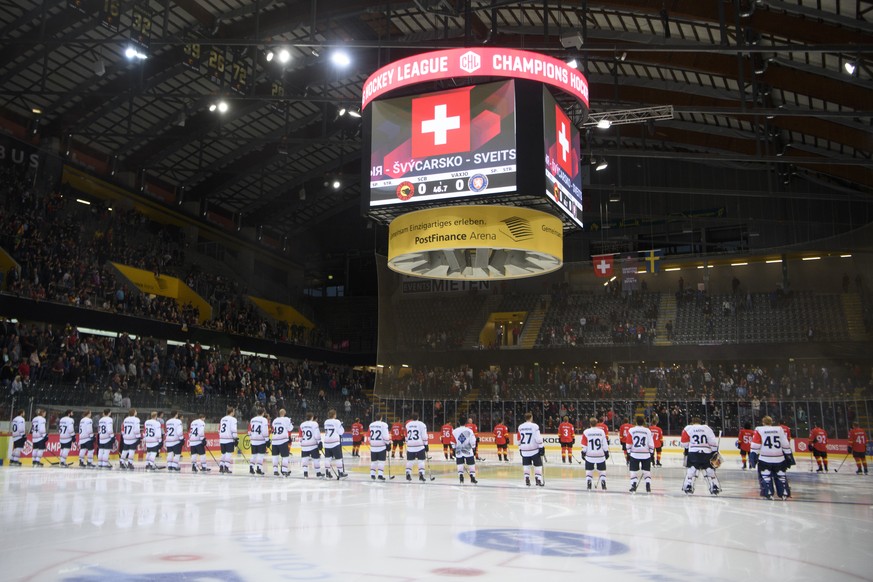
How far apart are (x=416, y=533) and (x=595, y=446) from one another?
8456 millimetres

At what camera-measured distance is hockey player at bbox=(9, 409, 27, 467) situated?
2111cm

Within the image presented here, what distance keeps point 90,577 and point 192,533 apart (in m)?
2.69

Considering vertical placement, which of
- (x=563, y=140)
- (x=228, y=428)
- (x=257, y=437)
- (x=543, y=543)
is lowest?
(x=543, y=543)

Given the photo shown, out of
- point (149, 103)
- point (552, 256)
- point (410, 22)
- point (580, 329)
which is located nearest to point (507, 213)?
point (552, 256)

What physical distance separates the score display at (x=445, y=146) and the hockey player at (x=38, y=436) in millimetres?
13116

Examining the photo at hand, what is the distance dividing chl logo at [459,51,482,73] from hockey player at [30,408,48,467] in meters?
15.8

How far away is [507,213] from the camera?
46.7ft

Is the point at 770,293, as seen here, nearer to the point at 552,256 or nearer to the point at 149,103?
the point at 552,256

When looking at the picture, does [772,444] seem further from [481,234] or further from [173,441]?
[173,441]

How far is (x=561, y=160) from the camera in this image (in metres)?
14.6

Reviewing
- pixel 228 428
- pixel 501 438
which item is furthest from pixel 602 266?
pixel 228 428

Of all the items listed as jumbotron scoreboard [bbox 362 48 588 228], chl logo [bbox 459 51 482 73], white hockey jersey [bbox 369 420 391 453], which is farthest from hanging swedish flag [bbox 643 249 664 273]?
chl logo [bbox 459 51 482 73]

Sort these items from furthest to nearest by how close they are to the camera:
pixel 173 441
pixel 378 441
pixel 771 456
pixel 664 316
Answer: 1. pixel 664 316
2. pixel 173 441
3. pixel 378 441
4. pixel 771 456

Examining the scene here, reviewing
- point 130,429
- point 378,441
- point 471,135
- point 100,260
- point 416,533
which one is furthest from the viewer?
point 100,260
